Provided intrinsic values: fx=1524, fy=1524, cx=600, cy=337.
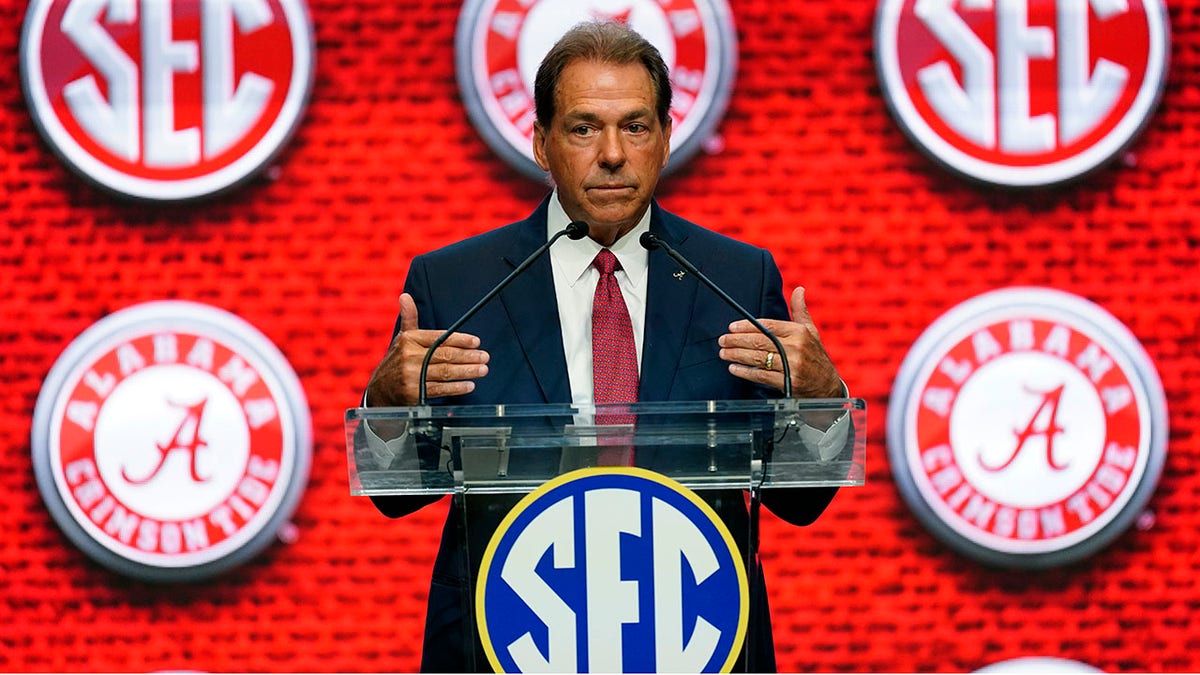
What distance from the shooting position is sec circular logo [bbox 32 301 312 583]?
310 cm

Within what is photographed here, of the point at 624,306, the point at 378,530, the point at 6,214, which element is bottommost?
the point at 378,530

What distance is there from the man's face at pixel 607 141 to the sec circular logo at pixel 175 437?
4.16ft

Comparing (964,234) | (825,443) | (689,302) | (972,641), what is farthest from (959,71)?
(825,443)

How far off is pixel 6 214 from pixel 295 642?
42.2 inches

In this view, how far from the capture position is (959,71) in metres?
3.13

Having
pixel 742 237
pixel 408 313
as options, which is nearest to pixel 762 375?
pixel 408 313

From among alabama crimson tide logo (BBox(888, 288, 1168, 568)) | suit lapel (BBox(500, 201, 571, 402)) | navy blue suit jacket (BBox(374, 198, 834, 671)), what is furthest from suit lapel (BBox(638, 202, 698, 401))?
alabama crimson tide logo (BBox(888, 288, 1168, 568))

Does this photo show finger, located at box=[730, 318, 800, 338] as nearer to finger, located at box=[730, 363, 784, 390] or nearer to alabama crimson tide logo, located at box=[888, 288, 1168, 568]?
finger, located at box=[730, 363, 784, 390]

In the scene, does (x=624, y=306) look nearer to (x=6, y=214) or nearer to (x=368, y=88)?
(x=368, y=88)

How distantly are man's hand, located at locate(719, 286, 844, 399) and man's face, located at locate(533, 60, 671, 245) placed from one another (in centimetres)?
34

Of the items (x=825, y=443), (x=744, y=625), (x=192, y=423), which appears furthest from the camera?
(x=192, y=423)

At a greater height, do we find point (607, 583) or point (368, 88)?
point (368, 88)

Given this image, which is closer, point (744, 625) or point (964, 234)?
point (744, 625)

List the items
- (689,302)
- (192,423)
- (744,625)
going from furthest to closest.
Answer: (192,423), (689,302), (744,625)
